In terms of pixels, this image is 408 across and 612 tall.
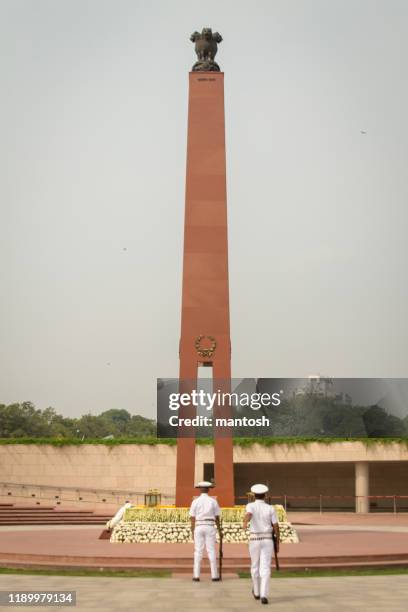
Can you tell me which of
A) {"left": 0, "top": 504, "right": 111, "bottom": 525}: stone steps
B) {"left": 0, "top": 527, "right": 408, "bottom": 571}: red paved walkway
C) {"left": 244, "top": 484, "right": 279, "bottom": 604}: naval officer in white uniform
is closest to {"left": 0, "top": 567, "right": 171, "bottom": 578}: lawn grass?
{"left": 0, "top": 527, "right": 408, "bottom": 571}: red paved walkway

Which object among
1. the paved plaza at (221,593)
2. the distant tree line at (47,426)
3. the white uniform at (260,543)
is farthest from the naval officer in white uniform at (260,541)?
the distant tree line at (47,426)

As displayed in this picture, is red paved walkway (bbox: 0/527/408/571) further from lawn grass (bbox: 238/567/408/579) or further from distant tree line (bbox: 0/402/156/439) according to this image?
distant tree line (bbox: 0/402/156/439)

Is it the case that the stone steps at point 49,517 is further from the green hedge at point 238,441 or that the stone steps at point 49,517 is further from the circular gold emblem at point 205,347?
the circular gold emblem at point 205,347

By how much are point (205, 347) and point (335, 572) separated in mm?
6938

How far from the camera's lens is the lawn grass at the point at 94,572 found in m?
12.2

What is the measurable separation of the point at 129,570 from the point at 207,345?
6.88m

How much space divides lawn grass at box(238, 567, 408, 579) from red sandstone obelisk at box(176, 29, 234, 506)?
17.9 ft

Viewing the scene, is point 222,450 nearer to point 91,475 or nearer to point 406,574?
point 406,574

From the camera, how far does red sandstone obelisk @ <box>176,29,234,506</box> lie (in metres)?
18.4

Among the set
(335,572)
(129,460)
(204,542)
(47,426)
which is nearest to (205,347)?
(335,572)

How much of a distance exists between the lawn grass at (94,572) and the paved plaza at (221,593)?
572 millimetres

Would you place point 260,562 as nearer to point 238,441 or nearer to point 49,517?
point 49,517

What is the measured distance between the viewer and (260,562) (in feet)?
30.1

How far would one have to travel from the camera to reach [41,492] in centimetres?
3419
